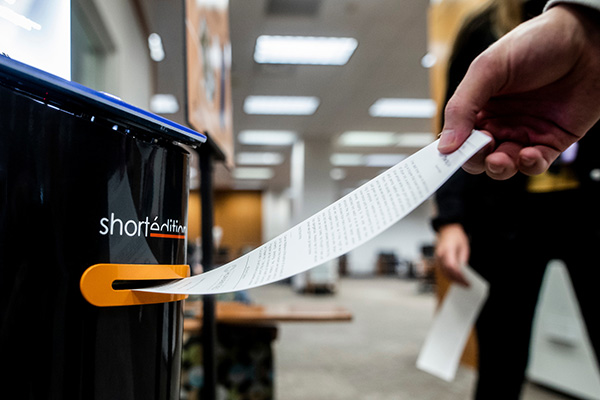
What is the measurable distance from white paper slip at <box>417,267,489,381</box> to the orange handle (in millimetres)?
432

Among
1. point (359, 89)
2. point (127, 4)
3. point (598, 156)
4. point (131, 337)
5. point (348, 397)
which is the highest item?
point (359, 89)

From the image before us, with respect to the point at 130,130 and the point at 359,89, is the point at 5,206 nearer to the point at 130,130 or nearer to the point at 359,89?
the point at 130,130

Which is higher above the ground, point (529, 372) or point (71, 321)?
point (71, 321)

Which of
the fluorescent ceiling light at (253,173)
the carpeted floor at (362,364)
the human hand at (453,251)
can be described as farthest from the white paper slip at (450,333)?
the fluorescent ceiling light at (253,173)

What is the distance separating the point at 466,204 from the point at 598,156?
0.29 m

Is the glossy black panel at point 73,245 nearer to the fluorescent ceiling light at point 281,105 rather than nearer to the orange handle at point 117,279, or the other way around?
the orange handle at point 117,279

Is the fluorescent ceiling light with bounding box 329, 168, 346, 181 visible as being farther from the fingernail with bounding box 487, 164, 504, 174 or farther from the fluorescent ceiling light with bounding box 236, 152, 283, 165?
the fingernail with bounding box 487, 164, 504, 174

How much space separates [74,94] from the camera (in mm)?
253

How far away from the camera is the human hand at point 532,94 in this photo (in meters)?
0.36

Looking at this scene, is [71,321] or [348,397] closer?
[71,321]

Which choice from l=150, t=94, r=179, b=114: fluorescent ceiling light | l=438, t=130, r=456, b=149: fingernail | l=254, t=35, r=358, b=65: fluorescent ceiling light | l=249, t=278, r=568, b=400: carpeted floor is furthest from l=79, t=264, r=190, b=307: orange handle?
l=254, t=35, r=358, b=65: fluorescent ceiling light

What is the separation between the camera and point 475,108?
14.1 inches

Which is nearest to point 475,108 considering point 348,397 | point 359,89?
point 348,397

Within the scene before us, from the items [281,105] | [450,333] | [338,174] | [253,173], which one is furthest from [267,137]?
[450,333]
